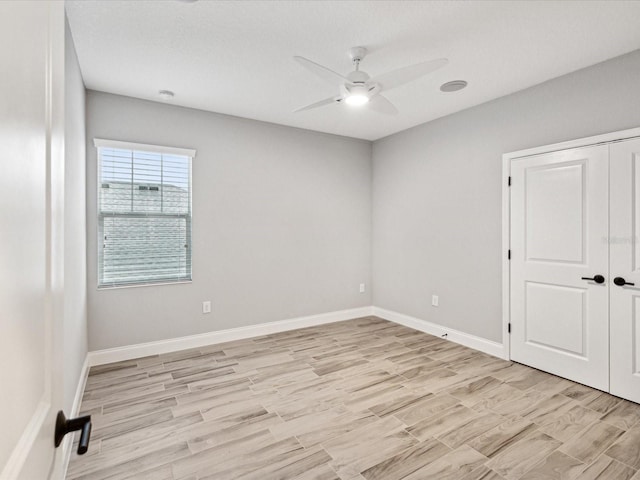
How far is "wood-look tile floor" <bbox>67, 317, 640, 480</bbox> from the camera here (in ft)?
6.56

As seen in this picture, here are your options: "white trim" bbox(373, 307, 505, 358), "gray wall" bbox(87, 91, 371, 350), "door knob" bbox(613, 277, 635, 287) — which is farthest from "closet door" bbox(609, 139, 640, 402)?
"gray wall" bbox(87, 91, 371, 350)

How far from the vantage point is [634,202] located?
2668 mm

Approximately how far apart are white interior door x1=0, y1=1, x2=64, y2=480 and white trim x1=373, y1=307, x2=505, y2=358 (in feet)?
12.6

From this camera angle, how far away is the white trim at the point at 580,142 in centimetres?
270

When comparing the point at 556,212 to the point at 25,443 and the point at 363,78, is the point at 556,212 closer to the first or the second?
the point at 363,78

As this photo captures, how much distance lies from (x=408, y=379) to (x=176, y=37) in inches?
131

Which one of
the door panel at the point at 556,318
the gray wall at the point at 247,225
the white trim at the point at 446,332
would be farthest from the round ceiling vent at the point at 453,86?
the white trim at the point at 446,332

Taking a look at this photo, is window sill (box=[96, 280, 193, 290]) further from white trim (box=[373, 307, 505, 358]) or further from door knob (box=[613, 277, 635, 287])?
door knob (box=[613, 277, 635, 287])

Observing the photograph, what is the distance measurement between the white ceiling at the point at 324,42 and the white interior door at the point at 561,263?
0.87 metres

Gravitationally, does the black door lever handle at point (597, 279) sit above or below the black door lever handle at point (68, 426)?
above

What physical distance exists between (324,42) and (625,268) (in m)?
2.90

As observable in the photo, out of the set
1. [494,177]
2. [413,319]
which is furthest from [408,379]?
[494,177]

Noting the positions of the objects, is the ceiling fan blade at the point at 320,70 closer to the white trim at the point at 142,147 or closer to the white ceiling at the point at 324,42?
the white ceiling at the point at 324,42

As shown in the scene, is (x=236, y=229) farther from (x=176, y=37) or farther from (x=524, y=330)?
(x=524, y=330)
